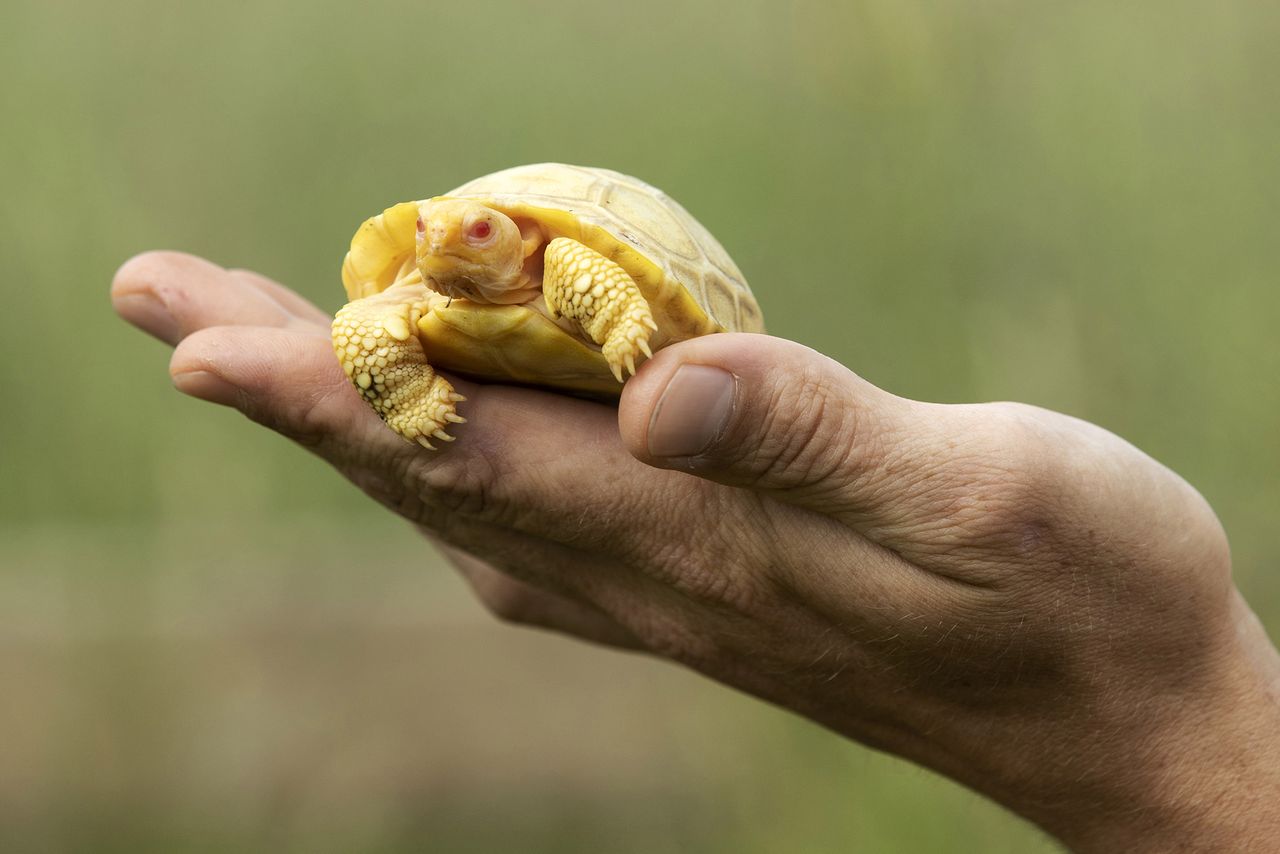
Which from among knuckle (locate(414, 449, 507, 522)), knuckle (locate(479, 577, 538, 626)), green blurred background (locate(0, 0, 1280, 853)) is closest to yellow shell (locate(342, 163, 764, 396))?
knuckle (locate(414, 449, 507, 522))

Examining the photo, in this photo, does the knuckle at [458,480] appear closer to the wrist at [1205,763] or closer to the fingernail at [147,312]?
the fingernail at [147,312]

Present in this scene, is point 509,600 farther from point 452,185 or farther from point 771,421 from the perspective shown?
point 452,185

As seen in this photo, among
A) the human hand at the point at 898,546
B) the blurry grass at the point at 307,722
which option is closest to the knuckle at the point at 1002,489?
the human hand at the point at 898,546

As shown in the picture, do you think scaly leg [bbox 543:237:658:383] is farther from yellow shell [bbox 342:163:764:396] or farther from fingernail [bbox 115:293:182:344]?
fingernail [bbox 115:293:182:344]

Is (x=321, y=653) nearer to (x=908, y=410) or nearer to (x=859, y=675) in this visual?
(x=859, y=675)

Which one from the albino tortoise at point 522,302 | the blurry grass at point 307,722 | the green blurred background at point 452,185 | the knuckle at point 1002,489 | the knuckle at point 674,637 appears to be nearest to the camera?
the knuckle at point 1002,489

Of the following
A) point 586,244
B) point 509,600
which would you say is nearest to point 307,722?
point 509,600

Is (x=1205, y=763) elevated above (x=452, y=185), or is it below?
below
